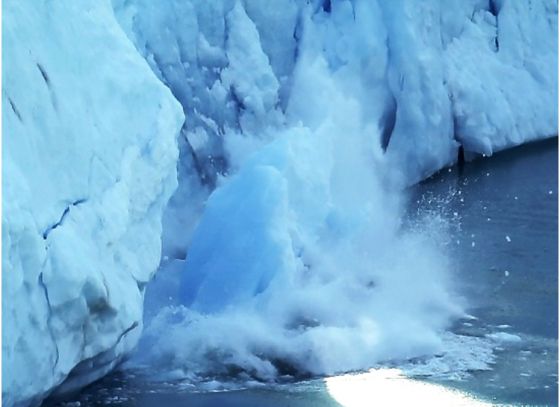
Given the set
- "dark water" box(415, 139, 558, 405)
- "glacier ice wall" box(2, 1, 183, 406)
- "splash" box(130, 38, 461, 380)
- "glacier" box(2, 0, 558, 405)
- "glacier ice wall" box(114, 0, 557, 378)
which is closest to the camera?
"glacier ice wall" box(2, 1, 183, 406)

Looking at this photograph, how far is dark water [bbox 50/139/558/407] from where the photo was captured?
19.5ft

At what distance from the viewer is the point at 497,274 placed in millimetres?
8688

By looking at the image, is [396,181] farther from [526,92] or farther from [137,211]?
[137,211]

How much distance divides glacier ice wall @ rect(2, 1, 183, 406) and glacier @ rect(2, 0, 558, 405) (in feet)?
0.04

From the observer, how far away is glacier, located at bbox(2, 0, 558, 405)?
530 centimetres

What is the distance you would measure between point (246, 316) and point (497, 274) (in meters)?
2.59

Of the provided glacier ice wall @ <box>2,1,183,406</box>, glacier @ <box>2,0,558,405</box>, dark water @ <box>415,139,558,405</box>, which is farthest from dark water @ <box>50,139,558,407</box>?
glacier ice wall @ <box>2,1,183,406</box>

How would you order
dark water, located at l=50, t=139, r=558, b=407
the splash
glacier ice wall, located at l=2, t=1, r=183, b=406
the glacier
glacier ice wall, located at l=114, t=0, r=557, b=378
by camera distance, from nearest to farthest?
glacier ice wall, located at l=2, t=1, r=183, b=406 → the glacier → dark water, located at l=50, t=139, r=558, b=407 → the splash → glacier ice wall, located at l=114, t=0, r=557, b=378

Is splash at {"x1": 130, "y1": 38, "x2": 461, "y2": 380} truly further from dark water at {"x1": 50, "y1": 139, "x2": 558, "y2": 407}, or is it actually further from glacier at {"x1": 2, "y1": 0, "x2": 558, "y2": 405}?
dark water at {"x1": 50, "y1": 139, "x2": 558, "y2": 407}

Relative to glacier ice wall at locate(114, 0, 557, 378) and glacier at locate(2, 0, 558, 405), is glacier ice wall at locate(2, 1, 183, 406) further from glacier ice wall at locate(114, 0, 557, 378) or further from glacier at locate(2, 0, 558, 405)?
glacier ice wall at locate(114, 0, 557, 378)

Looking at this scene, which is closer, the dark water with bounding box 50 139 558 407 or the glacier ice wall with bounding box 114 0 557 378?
the dark water with bounding box 50 139 558 407

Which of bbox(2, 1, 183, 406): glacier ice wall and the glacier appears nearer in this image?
bbox(2, 1, 183, 406): glacier ice wall

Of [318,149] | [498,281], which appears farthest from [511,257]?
[318,149]

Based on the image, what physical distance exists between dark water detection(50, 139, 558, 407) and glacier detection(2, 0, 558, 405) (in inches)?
8.5
